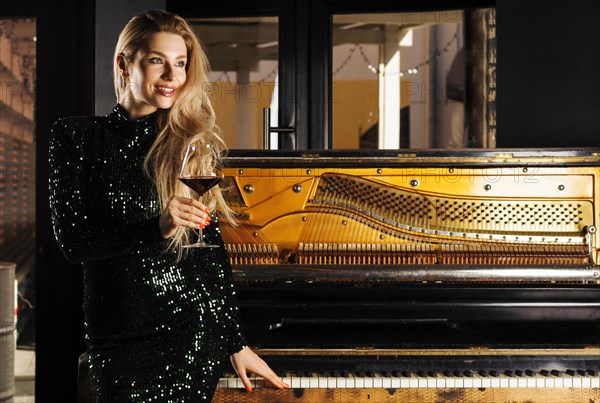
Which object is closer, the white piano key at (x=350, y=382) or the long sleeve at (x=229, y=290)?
the long sleeve at (x=229, y=290)

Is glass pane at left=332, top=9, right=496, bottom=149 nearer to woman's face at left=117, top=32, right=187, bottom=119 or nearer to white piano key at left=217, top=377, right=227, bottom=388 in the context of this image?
white piano key at left=217, top=377, right=227, bottom=388

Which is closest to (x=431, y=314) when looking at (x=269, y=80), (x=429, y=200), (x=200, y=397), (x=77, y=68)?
(x=429, y=200)

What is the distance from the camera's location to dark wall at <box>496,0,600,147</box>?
3824 millimetres

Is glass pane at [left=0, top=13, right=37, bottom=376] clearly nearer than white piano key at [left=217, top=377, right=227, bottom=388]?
No

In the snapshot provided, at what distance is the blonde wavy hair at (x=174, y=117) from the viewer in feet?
6.20

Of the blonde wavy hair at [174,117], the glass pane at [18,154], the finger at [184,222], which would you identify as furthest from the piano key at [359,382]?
the glass pane at [18,154]

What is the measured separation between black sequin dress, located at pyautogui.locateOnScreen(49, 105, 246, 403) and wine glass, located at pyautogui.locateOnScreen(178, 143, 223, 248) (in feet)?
0.41

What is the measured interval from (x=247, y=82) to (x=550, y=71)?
161 centimetres

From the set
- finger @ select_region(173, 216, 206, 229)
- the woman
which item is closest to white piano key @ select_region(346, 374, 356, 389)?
the woman

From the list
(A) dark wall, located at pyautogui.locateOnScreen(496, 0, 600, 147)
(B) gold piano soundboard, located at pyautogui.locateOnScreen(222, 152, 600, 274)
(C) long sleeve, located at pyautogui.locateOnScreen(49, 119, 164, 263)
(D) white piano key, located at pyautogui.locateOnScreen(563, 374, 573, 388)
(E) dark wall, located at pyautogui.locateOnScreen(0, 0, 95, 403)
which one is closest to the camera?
(C) long sleeve, located at pyautogui.locateOnScreen(49, 119, 164, 263)

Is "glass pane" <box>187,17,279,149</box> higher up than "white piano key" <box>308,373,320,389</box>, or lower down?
higher up

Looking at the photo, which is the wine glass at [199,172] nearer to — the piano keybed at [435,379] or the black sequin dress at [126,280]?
the black sequin dress at [126,280]

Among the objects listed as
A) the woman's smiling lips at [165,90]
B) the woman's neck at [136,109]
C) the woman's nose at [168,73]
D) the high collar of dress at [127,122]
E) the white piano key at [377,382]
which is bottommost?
the white piano key at [377,382]

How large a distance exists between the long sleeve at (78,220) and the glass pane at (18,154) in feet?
7.84
